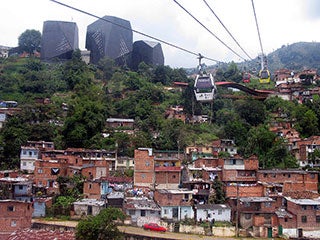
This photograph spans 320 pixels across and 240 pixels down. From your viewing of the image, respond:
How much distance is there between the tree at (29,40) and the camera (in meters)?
49.9

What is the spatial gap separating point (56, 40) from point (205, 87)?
117 feet

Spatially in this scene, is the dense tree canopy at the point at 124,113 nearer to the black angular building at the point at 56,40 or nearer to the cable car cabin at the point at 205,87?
the black angular building at the point at 56,40

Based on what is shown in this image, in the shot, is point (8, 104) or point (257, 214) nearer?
point (257, 214)

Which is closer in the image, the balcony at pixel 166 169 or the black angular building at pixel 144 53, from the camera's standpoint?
the balcony at pixel 166 169

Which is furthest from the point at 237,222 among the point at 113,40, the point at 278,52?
the point at 278,52

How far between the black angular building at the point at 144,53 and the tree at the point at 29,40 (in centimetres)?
1215

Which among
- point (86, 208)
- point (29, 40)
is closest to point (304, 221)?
point (86, 208)

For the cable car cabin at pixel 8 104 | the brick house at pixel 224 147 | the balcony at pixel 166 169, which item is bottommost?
the balcony at pixel 166 169

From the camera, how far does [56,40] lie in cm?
4547

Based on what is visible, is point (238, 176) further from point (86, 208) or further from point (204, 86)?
point (204, 86)

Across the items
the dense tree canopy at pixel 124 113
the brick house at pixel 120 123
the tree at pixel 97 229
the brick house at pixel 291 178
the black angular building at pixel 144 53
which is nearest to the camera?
the tree at pixel 97 229

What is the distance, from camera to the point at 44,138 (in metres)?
24.9

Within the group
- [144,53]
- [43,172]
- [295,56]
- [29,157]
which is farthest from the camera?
[295,56]

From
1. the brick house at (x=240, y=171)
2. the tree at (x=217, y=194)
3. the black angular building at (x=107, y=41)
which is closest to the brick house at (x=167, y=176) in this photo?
the tree at (x=217, y=194)
